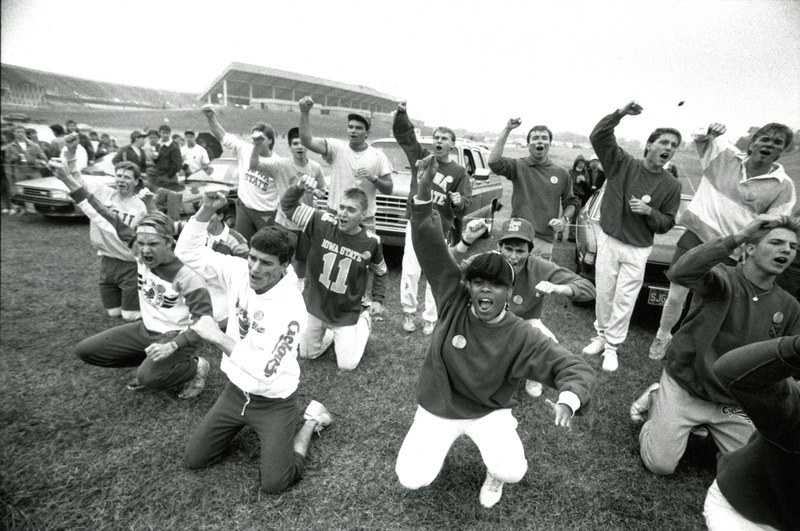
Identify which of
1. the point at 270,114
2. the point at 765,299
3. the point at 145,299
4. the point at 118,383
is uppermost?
the point at 270,114

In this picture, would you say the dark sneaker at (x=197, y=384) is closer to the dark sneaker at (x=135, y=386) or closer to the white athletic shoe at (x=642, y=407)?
the dark sneaker at (x=135, y=386)

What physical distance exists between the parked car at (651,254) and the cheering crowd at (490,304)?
1.54 ft

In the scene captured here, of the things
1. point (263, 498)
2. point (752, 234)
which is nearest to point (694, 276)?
point (752, 234)

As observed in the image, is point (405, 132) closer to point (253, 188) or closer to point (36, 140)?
point (253, 188)

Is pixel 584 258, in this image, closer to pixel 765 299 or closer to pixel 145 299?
pixel 765 299

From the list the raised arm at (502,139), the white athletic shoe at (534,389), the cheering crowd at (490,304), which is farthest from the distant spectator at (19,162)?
the white athletic shoe at (534,389)

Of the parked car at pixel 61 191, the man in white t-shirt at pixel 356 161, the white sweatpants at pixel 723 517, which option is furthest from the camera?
the parked car at pixel 61 191

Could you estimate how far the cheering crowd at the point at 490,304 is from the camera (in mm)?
2350

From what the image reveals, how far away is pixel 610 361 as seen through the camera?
441 cm

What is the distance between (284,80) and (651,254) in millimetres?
4660

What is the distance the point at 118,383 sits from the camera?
3.84 meters

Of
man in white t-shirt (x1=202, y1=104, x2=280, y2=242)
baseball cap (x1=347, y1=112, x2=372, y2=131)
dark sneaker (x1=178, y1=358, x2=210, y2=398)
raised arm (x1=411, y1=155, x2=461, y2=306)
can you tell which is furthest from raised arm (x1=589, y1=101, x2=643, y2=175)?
dark sneaker (x1=178, y1=358, x2=210, y2=398)

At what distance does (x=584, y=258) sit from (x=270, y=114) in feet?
14.8

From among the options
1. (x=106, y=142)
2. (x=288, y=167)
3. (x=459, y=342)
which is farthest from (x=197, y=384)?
(x=106, y=142)
